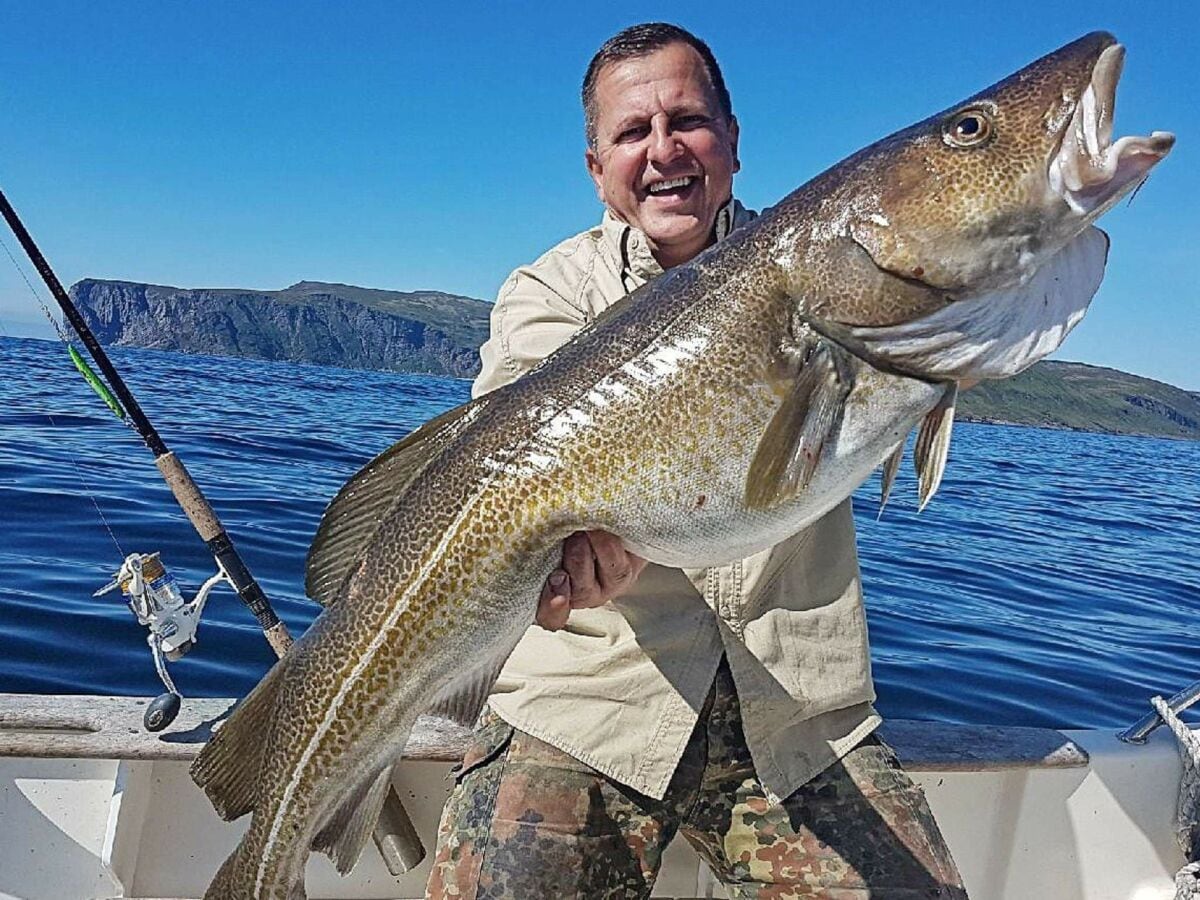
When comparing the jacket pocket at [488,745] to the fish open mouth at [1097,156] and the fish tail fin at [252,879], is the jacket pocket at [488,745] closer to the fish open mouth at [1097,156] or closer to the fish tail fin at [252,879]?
the fish tail fin at [252,879]

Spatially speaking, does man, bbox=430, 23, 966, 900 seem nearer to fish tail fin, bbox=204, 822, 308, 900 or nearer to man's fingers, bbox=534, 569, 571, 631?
man's fingers, bbox=534, 569, 571, 631

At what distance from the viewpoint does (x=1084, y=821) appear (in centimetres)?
479

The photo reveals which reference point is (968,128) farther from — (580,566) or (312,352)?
(312,352)

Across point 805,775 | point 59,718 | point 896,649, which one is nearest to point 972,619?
point 896,649

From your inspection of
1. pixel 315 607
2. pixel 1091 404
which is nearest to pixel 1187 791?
pixel 315 607

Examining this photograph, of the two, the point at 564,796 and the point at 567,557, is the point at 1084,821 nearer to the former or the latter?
the point at 564,796

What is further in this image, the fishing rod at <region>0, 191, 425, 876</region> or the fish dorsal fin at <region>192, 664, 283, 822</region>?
the fishing rod at <region>0, 191, 425, 876</region>

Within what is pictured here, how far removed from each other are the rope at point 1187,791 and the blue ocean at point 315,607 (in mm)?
3043

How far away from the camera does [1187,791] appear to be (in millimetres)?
4781

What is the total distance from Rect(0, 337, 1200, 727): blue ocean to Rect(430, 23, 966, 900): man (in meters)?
4.42

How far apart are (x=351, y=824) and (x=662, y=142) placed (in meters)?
2.37

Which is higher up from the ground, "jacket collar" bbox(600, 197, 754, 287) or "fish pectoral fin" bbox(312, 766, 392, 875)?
"jacket collar" bbox(600, 197, 754, 287)

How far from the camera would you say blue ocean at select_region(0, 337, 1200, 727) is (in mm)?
7965

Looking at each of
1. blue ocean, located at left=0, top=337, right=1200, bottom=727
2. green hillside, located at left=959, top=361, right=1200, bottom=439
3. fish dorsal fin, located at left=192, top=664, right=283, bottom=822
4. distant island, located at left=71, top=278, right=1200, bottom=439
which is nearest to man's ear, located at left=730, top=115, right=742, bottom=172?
fish dorsal fin, located at left=192, top=664, right=283, bottom=822
